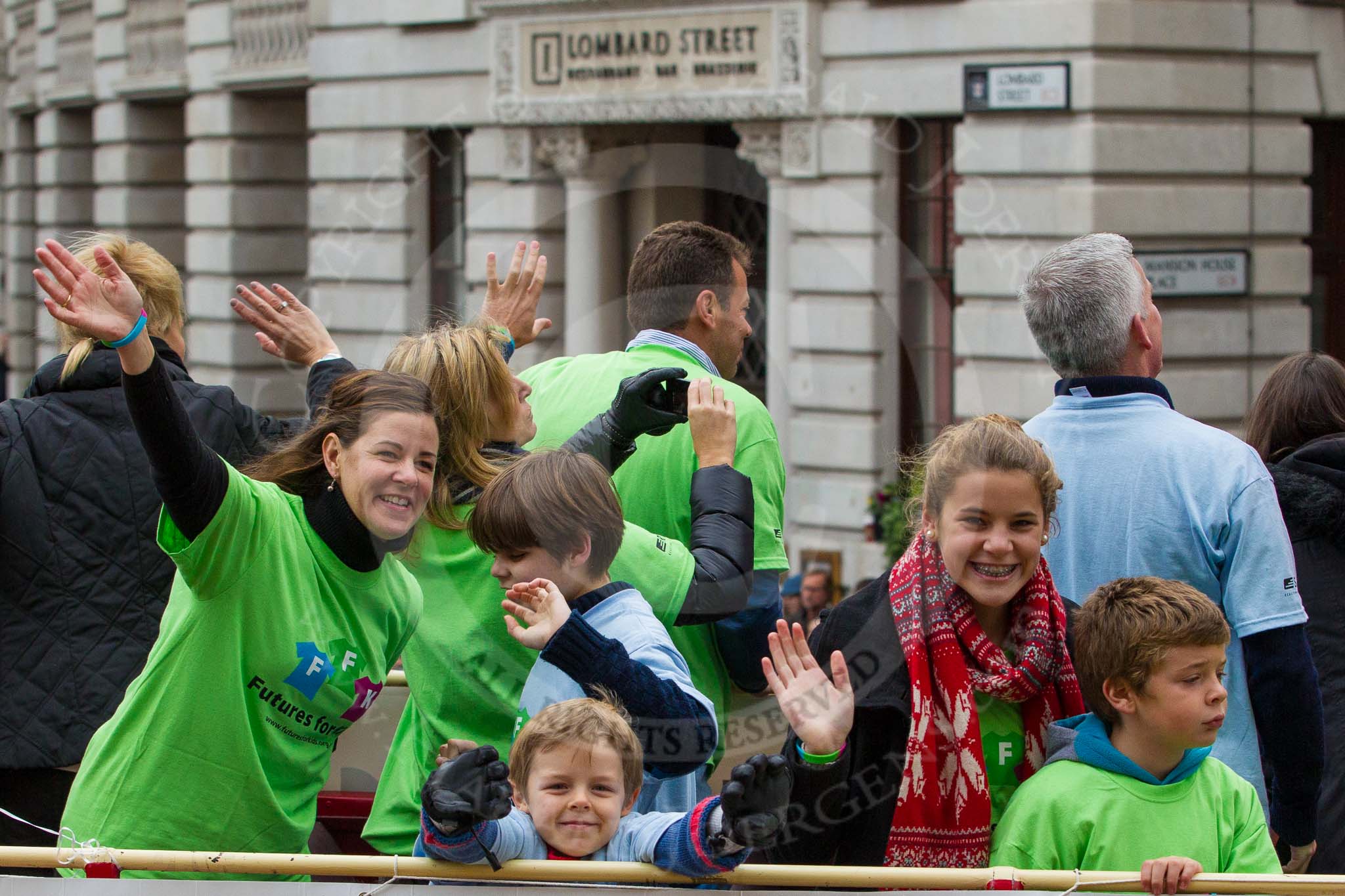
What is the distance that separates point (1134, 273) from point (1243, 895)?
138cm

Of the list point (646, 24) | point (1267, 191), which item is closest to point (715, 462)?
point (1267, 191)

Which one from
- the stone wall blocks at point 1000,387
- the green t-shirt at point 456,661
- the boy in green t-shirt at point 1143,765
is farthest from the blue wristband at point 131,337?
the stone wall blocks at point 1000,387

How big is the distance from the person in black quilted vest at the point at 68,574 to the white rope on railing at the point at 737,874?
3.17 ft

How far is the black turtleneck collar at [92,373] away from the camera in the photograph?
12.7ft

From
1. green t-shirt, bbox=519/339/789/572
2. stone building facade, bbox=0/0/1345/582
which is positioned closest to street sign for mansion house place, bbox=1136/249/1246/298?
stone building facade, bbox=0/0/1345/582

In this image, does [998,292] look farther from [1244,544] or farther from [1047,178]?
[1244,544]

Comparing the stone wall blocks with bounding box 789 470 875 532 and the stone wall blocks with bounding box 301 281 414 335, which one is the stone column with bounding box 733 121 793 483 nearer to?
the stone wall blocks with bounding box 789 470 875 532

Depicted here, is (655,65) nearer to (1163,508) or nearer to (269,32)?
(269,32)

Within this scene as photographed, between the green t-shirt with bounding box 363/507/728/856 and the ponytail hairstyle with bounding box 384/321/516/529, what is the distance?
0.06 metres

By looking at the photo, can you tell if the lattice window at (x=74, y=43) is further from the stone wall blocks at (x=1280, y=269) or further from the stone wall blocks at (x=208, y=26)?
the stone wall blocks at (x=1280, y=269)

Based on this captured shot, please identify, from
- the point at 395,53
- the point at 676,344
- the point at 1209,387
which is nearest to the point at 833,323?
the point at 1209,387

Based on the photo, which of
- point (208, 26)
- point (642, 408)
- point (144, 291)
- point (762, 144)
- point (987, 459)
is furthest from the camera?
point (208, 26)

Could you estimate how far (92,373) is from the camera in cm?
388

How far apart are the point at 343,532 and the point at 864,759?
1.05 metres
